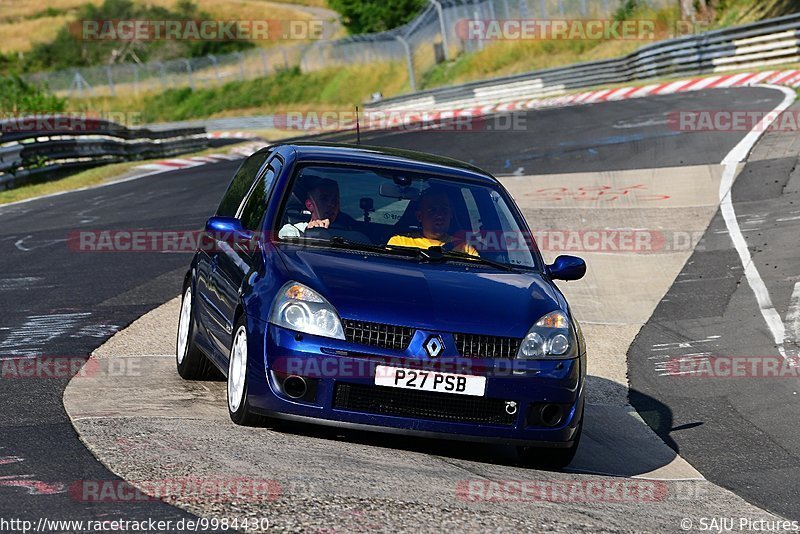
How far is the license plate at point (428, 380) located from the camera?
618 centimetres

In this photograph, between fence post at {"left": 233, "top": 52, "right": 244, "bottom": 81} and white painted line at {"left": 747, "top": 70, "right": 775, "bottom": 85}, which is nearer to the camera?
white painted line at {"left": 747, "top": 70, "right": 775, "bottom": 85}

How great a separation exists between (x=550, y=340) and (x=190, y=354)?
2576 mm

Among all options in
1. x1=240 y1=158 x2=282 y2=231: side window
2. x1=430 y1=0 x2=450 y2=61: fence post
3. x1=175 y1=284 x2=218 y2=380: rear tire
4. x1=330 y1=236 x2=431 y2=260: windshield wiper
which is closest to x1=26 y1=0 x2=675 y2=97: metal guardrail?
x1=430 y1=0 x2=450 y2=61: fence post

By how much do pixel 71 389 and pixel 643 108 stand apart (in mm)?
21878

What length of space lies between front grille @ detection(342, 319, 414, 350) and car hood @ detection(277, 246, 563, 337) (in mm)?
31

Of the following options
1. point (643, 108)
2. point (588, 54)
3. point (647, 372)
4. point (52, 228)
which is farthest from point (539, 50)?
point (647, 372)

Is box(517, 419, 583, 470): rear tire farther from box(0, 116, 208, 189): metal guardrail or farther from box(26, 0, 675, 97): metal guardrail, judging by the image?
box(26, 0, 675, 97): metal guardrail

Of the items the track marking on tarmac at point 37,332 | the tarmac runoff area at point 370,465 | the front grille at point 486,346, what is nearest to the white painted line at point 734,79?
the tarmac runoff area at point 370,465

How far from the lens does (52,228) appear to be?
53.5ft

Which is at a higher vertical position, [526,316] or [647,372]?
[526,316]

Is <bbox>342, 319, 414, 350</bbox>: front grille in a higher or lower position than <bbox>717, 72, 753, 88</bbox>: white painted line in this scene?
higher

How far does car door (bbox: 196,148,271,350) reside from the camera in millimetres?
7482

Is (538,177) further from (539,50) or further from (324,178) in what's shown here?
(539,50)

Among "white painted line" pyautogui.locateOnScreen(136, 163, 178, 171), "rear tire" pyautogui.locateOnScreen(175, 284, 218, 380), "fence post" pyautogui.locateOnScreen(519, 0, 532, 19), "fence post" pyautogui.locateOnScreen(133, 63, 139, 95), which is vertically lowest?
"fence post" pyautogui.locateOnScreen(133, 63, 139, 95)
